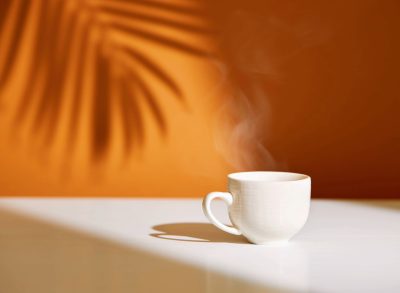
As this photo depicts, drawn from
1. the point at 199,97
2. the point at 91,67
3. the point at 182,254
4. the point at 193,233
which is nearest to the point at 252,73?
the point at 199,97

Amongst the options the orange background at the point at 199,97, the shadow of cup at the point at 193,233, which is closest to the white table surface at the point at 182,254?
the shadow of cup at the point at 193,233

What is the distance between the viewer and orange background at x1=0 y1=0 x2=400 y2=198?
4.09ft

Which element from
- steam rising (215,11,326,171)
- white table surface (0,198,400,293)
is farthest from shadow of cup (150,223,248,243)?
steam rising (215,11,326,171)

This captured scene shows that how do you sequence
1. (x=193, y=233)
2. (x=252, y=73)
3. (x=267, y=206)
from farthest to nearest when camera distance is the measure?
(x=252, y=73)
(x=193, y=233)
(x=267, y=206)

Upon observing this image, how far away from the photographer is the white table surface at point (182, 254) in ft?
2.06

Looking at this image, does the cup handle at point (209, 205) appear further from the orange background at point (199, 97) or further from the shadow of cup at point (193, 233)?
the orange background at point (199, 97)

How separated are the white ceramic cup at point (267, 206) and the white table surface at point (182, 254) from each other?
0.03 metres

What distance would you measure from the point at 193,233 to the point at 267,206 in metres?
0.19

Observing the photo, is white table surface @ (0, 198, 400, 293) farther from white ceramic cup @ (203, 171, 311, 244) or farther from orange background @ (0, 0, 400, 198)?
orange background @ (0, 0, 400, 198)

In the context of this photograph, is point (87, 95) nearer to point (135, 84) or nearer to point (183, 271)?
point (135, 84)

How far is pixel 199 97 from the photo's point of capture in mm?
1276

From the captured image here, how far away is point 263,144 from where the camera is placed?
1.27 m

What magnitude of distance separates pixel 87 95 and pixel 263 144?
0.45 m

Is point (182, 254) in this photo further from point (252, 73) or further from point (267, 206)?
point (252, 73)
